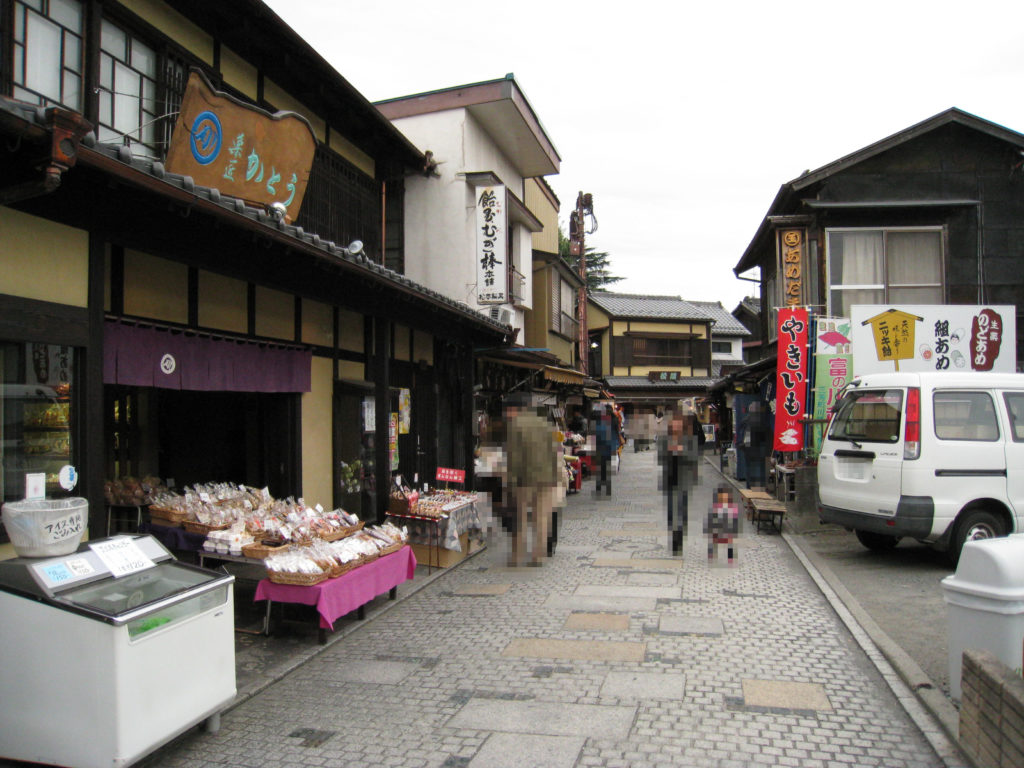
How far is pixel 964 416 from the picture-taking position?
9172mm

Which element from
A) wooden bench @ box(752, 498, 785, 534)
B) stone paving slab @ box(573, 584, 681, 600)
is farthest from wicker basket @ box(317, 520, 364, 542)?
wooden bench @ box(752, 498, 785, 534)

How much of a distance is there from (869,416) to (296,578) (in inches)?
303

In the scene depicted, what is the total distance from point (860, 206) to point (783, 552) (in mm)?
9041

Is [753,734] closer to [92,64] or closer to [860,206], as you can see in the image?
[92,64]

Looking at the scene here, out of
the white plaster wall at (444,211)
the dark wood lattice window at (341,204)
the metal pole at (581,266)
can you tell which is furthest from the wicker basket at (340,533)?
the metal pole at (581,266)

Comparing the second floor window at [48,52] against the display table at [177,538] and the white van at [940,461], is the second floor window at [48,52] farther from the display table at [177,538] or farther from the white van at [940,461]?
the white van at [940,461]

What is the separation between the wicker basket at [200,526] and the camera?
6.88 m

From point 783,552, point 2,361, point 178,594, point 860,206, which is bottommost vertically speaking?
point 783,552

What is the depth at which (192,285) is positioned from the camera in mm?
6879

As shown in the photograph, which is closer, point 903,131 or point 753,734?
point 753,734

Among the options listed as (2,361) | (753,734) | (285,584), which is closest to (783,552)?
(753,734)

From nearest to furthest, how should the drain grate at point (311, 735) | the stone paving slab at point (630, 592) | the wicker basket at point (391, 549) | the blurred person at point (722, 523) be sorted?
the drain grate at point (311, 735), the wicker basket at point (391, 549), the stone paving slab at point (630, 592), the blurred person at point (722, 523)

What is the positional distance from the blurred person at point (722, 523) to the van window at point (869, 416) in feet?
6.48

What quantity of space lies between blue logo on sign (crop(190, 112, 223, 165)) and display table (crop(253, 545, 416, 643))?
388 centimetres
